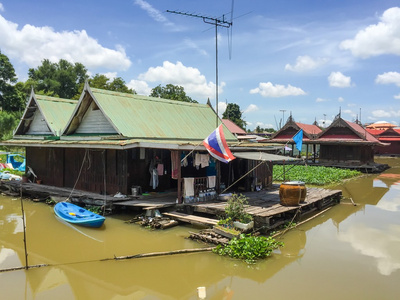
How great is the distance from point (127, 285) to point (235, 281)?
2.32 metres

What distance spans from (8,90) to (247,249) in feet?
144

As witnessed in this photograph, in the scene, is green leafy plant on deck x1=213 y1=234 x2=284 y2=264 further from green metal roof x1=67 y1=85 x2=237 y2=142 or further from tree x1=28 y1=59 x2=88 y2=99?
tree x1=28 y1=59 x2=88 y2=99

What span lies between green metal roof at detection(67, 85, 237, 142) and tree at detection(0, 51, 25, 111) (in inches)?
1278

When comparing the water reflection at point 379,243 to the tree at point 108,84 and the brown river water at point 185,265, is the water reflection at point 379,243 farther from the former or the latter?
the tree at point 108,84

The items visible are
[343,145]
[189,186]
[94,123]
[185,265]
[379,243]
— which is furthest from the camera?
[343,145]

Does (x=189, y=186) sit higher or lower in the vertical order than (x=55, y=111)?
lower

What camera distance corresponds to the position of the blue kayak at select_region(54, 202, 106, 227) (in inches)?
424

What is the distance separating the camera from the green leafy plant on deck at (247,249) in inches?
335

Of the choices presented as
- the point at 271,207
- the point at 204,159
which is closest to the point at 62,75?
the point at 204,159

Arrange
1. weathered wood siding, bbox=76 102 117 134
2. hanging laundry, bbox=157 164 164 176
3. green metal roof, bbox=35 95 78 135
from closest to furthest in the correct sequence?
hanging laundry, bbox=157 164 164 176 → weathered wood siding, bbox=76 102 117 134 → green metal roof, bbox=35 95 78 135

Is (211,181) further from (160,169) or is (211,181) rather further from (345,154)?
(345,154)

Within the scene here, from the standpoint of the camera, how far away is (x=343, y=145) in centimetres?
3092

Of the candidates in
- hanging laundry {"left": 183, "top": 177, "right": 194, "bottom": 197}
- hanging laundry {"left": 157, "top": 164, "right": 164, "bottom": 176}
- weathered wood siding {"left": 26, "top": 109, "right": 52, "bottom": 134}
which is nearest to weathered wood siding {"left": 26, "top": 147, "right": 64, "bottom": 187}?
weathered wood siding {"left": 26, "top": 109, "right": 52, "bottom": 134}

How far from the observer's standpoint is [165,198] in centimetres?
1298
